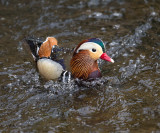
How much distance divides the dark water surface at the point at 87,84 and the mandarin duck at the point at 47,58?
0.17 meters

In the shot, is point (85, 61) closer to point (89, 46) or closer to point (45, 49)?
point (89, 46)

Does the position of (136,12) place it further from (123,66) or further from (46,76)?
(46,76)

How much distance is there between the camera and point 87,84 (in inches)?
169

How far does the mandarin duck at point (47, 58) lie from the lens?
4.29 meters

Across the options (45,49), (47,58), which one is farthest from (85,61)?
(45,49)

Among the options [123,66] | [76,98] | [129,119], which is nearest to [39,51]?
[76,98]

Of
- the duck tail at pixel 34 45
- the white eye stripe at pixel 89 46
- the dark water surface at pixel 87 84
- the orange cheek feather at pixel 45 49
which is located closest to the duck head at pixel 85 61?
the white eye stripe at pixel 89 46

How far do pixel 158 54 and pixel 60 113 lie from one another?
231 centimetres

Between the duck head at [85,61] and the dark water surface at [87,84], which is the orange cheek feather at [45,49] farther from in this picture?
the duck head at [85,61]

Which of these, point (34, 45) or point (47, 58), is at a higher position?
point (34, 45)

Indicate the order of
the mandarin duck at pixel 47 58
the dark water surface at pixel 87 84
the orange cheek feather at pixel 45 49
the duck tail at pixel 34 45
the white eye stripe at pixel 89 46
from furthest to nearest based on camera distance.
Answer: the duck tail at pixel 34 45 → the orange cheek feather at pixel 45 49 → the mandarin duck at pixel 47 58 → the white eye stripe at pixel 89 46 → the dark water surface at pixel 87 84

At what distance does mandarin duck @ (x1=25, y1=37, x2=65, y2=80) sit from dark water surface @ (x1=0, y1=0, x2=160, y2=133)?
17 centimetres

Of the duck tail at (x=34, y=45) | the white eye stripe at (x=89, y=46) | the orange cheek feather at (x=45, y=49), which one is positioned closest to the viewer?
the white eye stripe at (x=89, y=46)

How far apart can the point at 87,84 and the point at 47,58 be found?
0.81m
